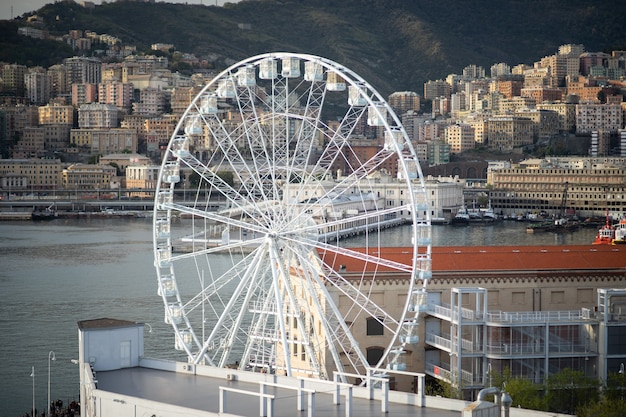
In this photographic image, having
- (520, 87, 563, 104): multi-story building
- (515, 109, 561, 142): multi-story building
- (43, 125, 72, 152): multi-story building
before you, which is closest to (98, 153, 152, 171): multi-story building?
(43, 125, 72, 152): multi-story building

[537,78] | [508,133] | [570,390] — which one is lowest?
[570,390]

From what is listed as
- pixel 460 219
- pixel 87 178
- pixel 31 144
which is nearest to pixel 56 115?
pixel 31 144

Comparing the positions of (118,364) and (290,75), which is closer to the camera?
(118,364)

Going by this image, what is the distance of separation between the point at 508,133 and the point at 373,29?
63.0 metres

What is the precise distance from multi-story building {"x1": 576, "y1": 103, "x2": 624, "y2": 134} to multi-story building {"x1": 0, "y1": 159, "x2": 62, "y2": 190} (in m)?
37.7

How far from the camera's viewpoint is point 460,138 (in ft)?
323

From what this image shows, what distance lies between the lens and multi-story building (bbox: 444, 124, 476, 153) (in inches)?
3868

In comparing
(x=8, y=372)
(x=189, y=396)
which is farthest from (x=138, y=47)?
(x=189, y=396)

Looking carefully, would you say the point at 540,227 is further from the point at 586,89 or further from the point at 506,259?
the point at 586,89

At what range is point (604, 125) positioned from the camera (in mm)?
101125

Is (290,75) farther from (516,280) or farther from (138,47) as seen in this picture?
(138,47)

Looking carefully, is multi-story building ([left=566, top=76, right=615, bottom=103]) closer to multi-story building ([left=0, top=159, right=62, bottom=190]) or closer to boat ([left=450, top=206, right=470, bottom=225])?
multi-story building ([left=0, top=159, right=62, bottom=190])

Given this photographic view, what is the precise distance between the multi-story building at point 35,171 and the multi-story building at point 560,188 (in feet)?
81.8

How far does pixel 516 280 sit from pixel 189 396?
7009 millimetres
